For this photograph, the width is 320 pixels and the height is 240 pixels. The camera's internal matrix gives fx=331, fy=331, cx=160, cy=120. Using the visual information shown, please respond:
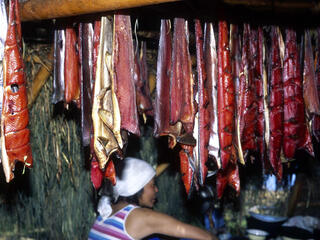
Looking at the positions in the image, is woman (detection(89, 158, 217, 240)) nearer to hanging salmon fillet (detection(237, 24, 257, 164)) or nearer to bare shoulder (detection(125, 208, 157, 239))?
bare shoulder (detection(125, 208, 157, 239))

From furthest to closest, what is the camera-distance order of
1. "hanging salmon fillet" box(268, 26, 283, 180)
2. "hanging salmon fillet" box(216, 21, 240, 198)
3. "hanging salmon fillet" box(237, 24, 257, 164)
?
"hanging salmon fillet" box(268, 26, 283, 180) → "hanging salmon fillet" box(237, 24, 257, 164) → "hanging salmon fillet" box(216, 21, 240, 198)

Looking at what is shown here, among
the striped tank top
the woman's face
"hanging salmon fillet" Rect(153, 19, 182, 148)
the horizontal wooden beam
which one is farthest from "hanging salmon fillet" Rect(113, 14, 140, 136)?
the woman's face

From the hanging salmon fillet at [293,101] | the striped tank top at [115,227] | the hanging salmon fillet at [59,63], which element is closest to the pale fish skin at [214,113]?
the hanging salmon fillet at [293,101]

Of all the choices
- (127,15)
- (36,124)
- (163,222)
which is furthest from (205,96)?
(36,124)

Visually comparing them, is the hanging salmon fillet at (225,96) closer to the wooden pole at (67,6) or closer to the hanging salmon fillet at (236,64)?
the hanging salmon fillet at (236,64)

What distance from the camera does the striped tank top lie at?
3.39 m

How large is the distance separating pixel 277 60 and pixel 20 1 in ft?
6.23

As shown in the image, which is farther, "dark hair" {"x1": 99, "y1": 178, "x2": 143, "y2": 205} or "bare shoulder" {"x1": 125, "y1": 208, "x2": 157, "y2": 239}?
"dark hair" {"x1": 99, "y1": 178, "x2": 143, "y2": 205}

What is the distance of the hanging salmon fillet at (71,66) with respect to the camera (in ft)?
7.29

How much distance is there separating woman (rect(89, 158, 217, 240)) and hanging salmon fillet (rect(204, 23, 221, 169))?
1529mm

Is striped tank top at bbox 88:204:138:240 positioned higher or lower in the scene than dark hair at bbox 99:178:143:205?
lower

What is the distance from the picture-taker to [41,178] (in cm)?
450

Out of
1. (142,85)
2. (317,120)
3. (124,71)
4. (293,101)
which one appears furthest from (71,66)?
(317,120)

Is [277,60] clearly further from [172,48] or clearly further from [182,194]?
[182,194]
